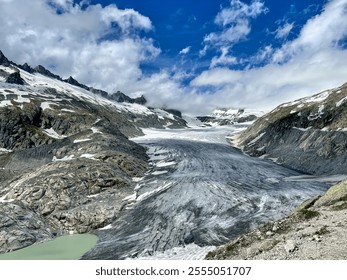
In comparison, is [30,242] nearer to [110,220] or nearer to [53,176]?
[110,220]

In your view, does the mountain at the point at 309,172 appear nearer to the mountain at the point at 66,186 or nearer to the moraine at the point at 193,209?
the moraine at the point at 193,209

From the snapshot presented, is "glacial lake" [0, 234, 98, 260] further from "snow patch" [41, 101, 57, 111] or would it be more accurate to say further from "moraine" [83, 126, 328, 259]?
"snow patch" [41, 101, 57, 111]

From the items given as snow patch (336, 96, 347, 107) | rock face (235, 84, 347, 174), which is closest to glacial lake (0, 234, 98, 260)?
rock face (235, 84, 347, 174)

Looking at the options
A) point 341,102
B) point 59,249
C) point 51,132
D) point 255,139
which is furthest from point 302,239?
point 51,132

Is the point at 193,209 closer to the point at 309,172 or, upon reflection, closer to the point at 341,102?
the point at 309,172

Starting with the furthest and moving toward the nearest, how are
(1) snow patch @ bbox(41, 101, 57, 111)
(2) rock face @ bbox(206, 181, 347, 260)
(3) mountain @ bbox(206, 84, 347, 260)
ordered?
(1) snow patch @ bbox(41, 101, 57, 111), (3) mountain @ bbox(206, 84, 347, 260), (2) rock face @ bbox(206, 181, 347, 260)
